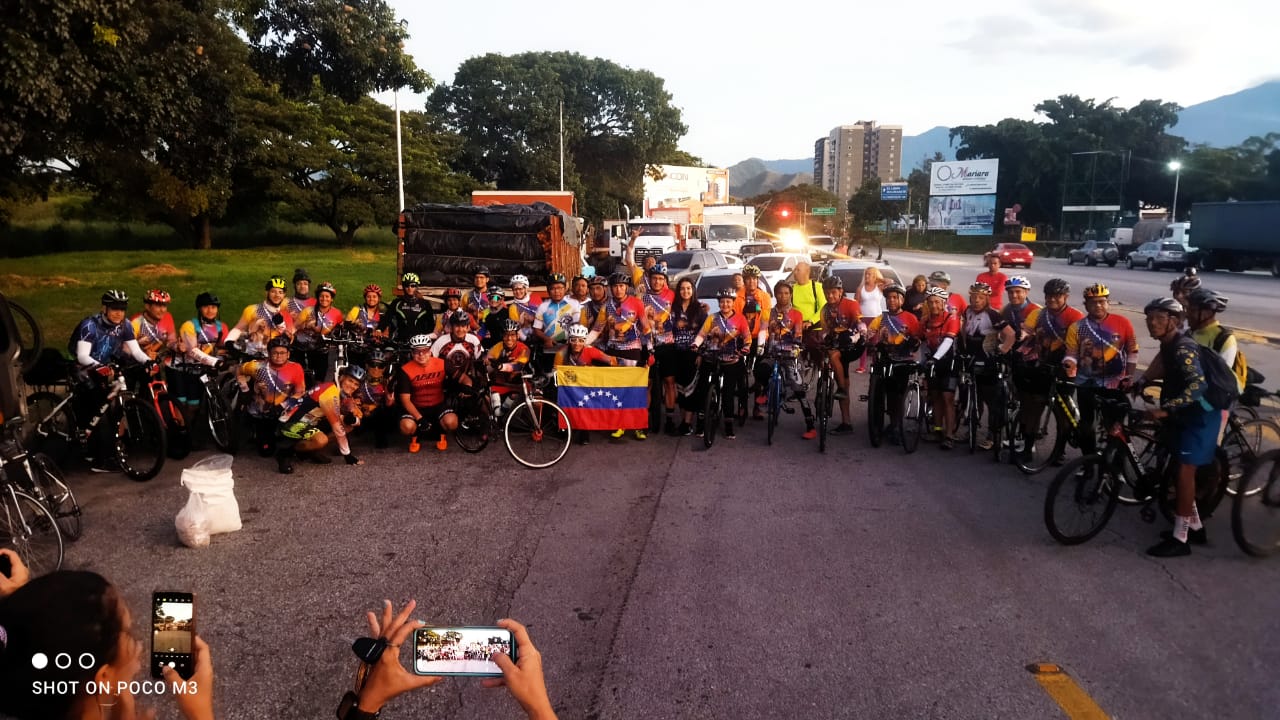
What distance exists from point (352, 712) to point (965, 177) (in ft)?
266

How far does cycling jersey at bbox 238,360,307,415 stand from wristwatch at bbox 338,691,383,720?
6425 mm

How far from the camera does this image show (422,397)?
875 centimetres

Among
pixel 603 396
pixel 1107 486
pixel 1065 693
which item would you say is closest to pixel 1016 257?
pixel 603 396

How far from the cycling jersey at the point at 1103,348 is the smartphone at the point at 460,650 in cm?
681

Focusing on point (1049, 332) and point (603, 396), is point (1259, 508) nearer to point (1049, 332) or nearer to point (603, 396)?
point (1049, 332)

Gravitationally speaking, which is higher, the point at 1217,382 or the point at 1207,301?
the point at 1207,301

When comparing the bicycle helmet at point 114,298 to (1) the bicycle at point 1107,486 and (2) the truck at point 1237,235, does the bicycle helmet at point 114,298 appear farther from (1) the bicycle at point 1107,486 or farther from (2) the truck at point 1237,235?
(2) the truck at point 1237,235

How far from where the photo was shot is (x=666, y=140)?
63188mm

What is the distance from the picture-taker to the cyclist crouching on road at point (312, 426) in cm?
798

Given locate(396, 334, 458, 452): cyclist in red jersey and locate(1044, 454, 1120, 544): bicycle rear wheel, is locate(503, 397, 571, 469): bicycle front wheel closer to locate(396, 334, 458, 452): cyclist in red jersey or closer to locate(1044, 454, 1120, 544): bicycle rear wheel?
locate(396, 334, 458, 452): cyclist in red jersey

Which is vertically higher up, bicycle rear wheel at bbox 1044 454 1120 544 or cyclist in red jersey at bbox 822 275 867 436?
cyclist in red jersey at bbox 822 275 867 436

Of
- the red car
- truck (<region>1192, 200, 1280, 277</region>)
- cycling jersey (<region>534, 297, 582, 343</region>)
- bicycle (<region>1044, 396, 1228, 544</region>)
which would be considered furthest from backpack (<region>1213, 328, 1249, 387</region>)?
the red car

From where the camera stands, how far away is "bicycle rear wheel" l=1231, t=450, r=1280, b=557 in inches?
226

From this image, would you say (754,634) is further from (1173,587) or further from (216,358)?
(216,358)
